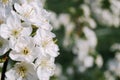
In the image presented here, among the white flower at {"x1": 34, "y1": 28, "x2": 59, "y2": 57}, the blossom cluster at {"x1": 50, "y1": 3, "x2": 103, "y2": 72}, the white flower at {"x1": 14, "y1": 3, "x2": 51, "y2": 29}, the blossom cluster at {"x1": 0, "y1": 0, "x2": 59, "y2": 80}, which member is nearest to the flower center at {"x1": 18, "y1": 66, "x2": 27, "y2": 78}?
the blossom cluster at {"x1": 0, "y1": 0, "x2": 59, "y2": 80}

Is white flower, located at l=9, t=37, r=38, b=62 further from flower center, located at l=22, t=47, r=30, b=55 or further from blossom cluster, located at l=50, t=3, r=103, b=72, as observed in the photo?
blossom cluster, located at l=50, t=3, r=103, b=72

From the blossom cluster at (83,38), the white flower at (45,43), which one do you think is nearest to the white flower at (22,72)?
the white flower at (45,43)

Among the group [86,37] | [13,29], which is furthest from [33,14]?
[86,37]

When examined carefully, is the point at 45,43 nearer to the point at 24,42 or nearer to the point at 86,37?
the point at 24,42

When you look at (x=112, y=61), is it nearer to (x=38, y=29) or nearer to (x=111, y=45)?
(x=111, y=45)

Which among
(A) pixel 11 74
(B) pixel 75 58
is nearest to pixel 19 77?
(A) pixel 11 74

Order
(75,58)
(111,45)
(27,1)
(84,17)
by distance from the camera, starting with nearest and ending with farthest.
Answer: (27,1) → (84,17) → (75,58) → (111,45)

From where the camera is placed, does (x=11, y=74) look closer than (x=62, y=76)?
Yes

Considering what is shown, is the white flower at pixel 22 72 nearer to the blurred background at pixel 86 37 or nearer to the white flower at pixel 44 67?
the white flower at pixel 44 67
